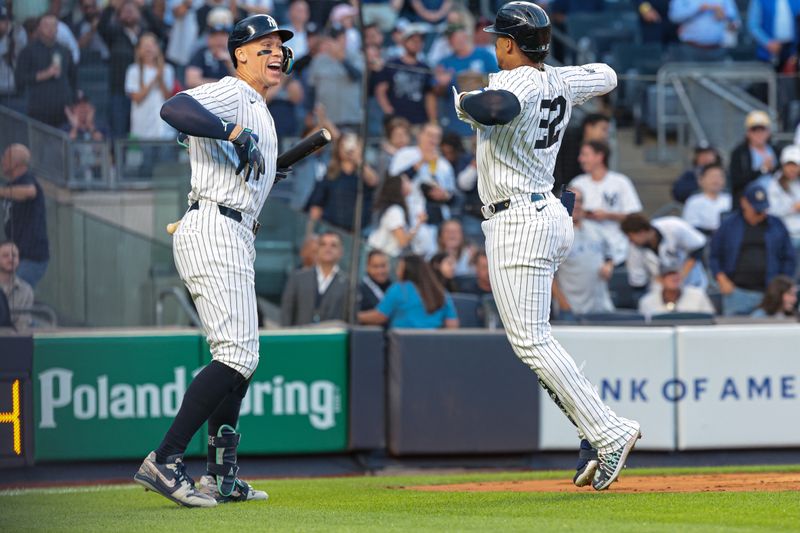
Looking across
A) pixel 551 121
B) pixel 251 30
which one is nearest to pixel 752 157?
pixel 551 121

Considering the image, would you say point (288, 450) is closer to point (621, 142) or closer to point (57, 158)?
point (57, 158)

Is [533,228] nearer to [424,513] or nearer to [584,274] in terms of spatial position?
[424,513]

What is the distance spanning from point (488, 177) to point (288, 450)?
12.5 ft

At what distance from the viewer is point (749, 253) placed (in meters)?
10.6

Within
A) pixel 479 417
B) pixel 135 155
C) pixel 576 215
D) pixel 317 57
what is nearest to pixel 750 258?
pixel 576 215

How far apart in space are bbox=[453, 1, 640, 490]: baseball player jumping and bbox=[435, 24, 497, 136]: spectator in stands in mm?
4593

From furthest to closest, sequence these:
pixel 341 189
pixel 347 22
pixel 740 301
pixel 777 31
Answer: pixel 777 31 < pixel 347 22 < pixel 740 301 < pixel 341 189

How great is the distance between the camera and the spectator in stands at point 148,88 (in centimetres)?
916

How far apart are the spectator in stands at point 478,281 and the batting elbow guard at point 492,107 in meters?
4.41

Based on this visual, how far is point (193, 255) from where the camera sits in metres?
5.59

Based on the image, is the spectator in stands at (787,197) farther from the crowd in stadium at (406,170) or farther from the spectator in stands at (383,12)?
the spectator in stands at (383,12)

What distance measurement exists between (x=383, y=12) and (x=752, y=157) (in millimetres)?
4161

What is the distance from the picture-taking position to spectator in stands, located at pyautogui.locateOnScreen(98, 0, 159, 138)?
29.8 ft

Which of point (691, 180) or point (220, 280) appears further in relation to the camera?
point (691, 180)
